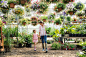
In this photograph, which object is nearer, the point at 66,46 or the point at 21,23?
the point at 66,46

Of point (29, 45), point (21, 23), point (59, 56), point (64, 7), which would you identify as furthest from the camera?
point (21, 23)

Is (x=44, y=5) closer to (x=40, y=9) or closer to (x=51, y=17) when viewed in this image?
(x=40, y=9)

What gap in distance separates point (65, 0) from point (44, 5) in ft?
3.92

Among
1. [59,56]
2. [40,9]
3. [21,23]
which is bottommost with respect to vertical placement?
[59,56]

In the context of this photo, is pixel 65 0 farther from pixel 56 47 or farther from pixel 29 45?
pixel 29 45

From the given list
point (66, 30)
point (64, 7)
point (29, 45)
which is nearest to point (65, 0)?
point (64, 7)

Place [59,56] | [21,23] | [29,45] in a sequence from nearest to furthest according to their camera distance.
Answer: [59,56]
[29,45]
[21,23]

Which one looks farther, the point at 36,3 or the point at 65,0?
the point at 36,3

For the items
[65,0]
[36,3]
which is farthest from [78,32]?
[36,3]

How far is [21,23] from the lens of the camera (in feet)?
26.7

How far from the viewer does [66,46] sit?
5.91 meters

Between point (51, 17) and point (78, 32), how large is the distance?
8.31ft

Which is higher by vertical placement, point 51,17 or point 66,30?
point 51,17

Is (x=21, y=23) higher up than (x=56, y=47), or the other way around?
(x=21, y=23)
